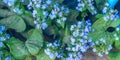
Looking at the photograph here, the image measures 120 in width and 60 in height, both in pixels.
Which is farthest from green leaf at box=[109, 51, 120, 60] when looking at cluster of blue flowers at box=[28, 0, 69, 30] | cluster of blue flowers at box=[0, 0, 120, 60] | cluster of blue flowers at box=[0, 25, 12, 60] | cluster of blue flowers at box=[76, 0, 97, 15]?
cluster of blue flowers at box=[0, 25, 12, 60]

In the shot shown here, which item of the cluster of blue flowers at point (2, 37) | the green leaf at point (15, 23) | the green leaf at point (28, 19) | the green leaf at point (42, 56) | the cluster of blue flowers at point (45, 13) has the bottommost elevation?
the cluster of blue flowers at point (2, 37)

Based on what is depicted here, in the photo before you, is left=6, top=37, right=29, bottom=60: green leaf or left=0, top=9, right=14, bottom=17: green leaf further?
left=0, top=9, right=14, bottom=17: green leaf

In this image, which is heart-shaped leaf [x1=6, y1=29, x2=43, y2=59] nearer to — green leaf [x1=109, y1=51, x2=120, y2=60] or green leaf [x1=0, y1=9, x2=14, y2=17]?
green leaf [x1=0, y1=9, x2=14, y2=17]

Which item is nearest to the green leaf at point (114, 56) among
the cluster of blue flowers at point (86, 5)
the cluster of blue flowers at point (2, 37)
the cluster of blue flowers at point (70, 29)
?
the cluster of blue flowers at point (70, 29)

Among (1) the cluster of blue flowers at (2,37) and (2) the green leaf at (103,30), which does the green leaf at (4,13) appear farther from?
(2) the green leaf at (103,30)

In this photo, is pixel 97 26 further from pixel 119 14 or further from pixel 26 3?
pixel 26 3

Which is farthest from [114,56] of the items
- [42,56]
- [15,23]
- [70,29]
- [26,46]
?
[15,23]

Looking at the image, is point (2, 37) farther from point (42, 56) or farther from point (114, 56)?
point (114, 56)
